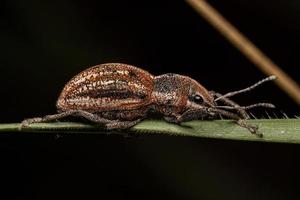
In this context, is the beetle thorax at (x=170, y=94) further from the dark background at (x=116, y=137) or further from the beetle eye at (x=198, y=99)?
the dark background at (x=116, y=137)

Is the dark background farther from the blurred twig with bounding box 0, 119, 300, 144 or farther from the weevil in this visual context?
the blurred twig with bounding box 0, 119, 300, 144
